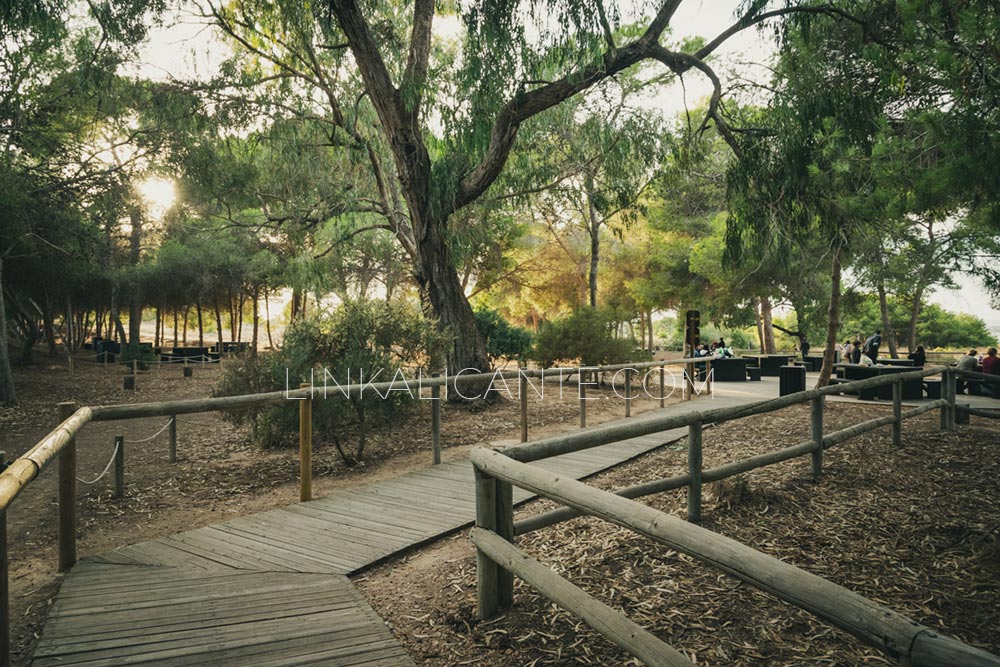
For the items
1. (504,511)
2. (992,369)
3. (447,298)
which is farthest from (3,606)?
(992,369)

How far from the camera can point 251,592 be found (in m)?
3.28

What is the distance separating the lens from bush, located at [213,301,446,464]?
22.0 feet

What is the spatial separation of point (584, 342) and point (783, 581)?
1268 centimetres

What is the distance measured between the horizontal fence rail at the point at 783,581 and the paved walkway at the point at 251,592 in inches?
45.5

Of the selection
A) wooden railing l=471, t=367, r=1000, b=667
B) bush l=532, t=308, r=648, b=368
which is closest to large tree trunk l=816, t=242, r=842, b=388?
bush l=532, t=308, r=648, b=368

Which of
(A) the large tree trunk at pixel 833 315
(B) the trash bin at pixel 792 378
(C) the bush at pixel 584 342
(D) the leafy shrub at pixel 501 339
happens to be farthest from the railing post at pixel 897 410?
(D) the leafy shrub at pixel 501 339

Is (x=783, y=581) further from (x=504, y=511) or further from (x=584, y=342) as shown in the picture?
(x=584, y=342)

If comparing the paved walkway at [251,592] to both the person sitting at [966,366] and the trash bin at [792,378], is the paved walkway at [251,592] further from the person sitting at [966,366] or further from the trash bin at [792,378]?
the person sitting at [966,366]

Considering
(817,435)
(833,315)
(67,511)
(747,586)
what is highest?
(833,315)

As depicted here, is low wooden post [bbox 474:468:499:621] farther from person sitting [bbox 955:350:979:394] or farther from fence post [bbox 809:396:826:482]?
person sitting [bbox 955:350:979:394]

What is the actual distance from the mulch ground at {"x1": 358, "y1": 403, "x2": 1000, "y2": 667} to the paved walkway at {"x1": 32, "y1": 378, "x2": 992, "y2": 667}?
0.84 ft

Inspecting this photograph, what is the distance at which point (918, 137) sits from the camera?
613 centimetres

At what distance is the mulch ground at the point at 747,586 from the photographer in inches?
114

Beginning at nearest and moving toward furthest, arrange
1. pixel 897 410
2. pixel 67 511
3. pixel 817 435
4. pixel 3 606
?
pixel 3 606 → pixel 67 511 → pixel 817 435 → pixel 897 410
